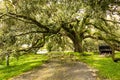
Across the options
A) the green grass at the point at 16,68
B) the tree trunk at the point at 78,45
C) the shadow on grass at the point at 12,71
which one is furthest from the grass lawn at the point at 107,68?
the tree trunk at the point at 78,45

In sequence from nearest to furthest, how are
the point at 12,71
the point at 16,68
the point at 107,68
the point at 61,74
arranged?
the point at 61,74, the point at 107,68, the point at 12,71, the point at 16,68

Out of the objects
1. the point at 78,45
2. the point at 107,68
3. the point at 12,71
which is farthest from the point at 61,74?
the point at 78,45

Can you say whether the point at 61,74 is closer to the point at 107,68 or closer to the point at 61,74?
the point at 61,74

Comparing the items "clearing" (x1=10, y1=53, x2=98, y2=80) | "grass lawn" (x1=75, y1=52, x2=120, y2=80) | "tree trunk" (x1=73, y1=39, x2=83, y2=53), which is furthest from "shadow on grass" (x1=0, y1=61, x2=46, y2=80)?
"tree trunk" (x1=73, y1=39, x2=83, y2=53)

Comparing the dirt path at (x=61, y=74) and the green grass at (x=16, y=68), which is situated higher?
the dirt path at (x=61, y=74)

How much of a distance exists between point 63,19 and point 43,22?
2.59 m

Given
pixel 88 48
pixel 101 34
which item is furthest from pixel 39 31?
pixel 88 48

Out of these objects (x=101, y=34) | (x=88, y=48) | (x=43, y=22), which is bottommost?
(x=88, y=48)

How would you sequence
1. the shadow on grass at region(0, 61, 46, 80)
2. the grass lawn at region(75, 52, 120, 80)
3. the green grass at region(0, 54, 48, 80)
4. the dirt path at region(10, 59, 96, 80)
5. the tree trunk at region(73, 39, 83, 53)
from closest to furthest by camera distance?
the dirt path at region(10, 59, 96, 80)
the grass lawn at region(75, 52, 120, 80)
the shadow on grass at region(0, 61, 46, 80)
the green grass at region(0, 54, 48, 80)
the tree trunk at region(73, 39, 83, 53)

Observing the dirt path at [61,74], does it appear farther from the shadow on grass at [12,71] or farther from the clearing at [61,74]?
the shadow on grass at [12,71]

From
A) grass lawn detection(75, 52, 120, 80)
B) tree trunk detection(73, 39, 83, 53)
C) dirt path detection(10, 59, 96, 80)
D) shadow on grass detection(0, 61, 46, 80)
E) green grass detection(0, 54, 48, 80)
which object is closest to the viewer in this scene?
dirt path detection(10, 59, 96, 80)

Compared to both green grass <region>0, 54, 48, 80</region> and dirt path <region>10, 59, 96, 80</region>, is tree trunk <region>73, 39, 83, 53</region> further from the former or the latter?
dirt path <region>10, 59, 96, 80</region>

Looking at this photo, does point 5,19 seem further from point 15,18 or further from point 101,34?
point 101,34

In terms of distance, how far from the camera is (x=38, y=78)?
17469 millimetres
